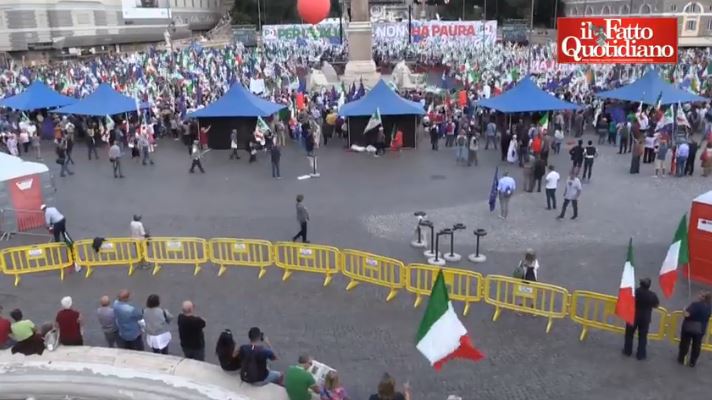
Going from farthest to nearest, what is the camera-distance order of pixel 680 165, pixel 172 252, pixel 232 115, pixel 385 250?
pixel 232 115 < pixel 680 165 < pixel 385 250 < pixel 172 252

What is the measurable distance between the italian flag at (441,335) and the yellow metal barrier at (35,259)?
8028 mm

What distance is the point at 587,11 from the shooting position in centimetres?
8238

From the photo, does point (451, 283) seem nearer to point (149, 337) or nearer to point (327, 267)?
point (327, 267)

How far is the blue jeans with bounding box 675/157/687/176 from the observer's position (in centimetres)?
1791

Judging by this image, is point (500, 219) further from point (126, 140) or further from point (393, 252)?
point (126, 140)

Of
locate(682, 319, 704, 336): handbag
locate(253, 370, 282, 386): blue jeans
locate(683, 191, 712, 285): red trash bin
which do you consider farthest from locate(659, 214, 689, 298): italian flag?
locate(253, 370, 282, 386): blue jeans

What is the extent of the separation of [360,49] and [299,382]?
30.0m

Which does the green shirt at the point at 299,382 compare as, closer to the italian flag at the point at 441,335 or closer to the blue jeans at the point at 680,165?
the italian flag at the point at 441,335

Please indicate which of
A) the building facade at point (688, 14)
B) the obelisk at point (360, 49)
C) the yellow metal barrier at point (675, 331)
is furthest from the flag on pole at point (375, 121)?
the building facade at point (688, 14)

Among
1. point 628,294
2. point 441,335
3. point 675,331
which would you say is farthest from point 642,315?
point 441,335

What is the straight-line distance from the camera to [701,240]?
11.1 metres

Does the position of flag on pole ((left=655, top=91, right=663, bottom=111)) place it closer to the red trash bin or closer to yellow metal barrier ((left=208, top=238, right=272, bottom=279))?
the red trash bin

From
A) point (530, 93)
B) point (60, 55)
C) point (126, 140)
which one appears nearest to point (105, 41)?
point (60, 55)

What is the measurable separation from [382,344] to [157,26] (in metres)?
87.1
